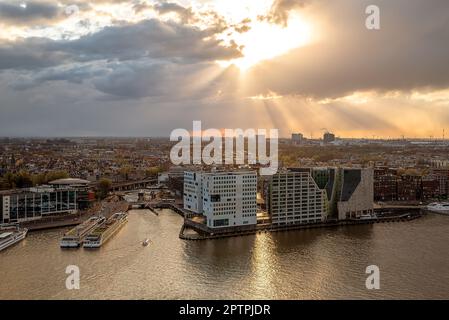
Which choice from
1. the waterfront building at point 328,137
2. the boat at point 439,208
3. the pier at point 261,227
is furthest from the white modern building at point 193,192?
the waterfront building at point 328,137

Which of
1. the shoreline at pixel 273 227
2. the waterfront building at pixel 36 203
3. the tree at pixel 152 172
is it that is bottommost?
the shoreline at pixel 273 227

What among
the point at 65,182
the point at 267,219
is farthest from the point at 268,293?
the point at 65,182

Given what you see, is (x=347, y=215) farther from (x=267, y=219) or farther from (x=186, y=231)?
(x=186, y=231)

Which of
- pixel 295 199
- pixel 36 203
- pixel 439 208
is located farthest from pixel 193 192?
pixel 439 208

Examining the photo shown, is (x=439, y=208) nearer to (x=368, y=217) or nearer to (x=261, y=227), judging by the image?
(x=368, y=217)

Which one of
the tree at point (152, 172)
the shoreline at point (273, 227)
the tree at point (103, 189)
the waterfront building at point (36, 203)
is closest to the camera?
the shoreline at point (273, 227)

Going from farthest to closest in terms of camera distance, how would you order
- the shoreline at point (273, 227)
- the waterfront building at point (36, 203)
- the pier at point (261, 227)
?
the waterfront building at point (36, 203)
the pier at point (261, 227)
the shoreline at point (273, 227)

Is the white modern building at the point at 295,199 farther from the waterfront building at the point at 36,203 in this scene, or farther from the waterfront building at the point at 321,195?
the waterfront building at the point at 36,203
